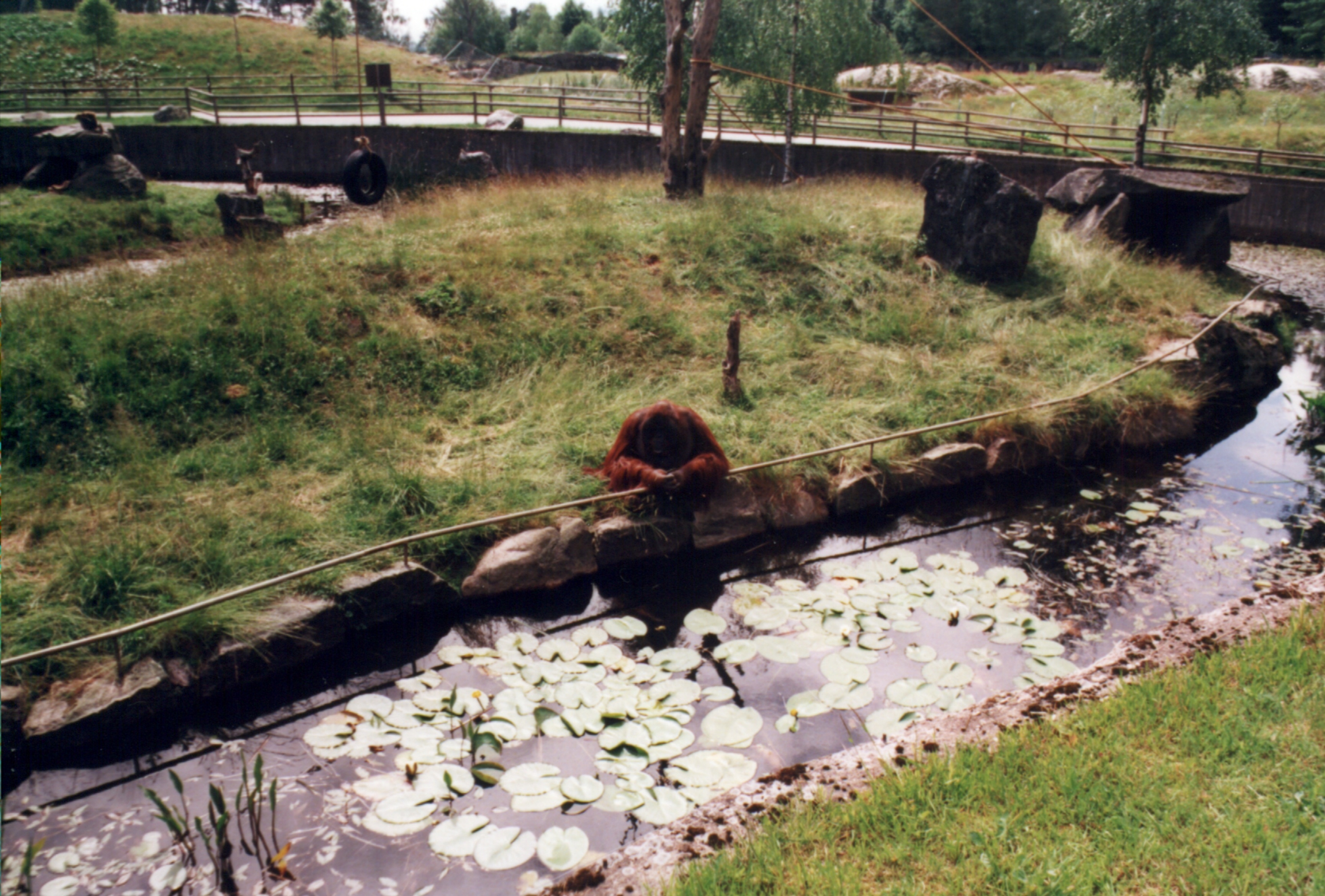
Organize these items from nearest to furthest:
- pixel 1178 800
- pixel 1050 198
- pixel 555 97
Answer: pixel 1178 800, pixel 1050 198, pixel 555 97

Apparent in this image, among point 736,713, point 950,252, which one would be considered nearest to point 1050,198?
point 950,252

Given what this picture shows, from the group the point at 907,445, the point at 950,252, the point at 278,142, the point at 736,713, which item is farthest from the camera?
the point at 278,142

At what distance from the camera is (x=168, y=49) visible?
3409 cm

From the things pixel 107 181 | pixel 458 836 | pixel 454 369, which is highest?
pixel 107 181

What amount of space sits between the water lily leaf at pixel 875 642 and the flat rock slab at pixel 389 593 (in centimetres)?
272

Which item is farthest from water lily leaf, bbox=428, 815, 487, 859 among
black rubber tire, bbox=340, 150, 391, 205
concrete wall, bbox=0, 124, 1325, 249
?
concrete wall, bbox=0, 124, 1325, 249

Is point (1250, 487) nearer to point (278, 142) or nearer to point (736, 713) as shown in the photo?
point (736, 713)

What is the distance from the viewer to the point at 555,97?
2502 centimetres

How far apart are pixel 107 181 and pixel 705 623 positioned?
581 inches

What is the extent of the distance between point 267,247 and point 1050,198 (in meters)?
13.3

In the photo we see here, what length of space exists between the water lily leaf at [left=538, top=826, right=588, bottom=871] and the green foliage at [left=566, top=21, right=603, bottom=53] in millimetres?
51723

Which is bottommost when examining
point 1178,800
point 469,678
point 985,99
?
point 469,678

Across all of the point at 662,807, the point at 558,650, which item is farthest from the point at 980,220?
the point at 662,807

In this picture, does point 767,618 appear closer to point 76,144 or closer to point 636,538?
point 636,538
